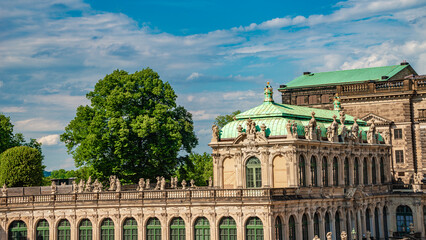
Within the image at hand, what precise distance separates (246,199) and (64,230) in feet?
53.6

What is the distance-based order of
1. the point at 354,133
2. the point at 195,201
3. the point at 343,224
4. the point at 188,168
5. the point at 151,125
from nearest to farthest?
the point at 195,201, the point at 343,224, the point at 354,133, the point at 151,125, the point at 188,168

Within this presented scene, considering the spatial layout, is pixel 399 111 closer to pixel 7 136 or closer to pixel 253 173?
pixel 253 173

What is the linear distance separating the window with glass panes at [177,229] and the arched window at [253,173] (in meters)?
6.50

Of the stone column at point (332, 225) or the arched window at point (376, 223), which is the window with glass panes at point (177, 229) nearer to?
the stone column at point (332, 225)


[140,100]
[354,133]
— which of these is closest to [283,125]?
[354,133]

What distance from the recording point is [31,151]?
82.2 meters

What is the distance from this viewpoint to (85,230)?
61250mm

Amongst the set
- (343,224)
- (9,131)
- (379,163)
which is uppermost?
(9,131)

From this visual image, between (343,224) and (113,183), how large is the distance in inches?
820

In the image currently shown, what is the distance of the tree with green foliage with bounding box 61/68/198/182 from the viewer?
246 feet

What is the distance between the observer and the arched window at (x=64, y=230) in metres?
61.5

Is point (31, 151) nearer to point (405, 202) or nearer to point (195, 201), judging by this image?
point (195, 201)

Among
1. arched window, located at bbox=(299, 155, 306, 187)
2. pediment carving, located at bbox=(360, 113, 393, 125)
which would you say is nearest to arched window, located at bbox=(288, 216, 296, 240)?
arched window, located at bbox=(299, 155, 306, 187)

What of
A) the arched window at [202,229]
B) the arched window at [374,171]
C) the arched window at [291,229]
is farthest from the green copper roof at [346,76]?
the arched window at [202,229]
